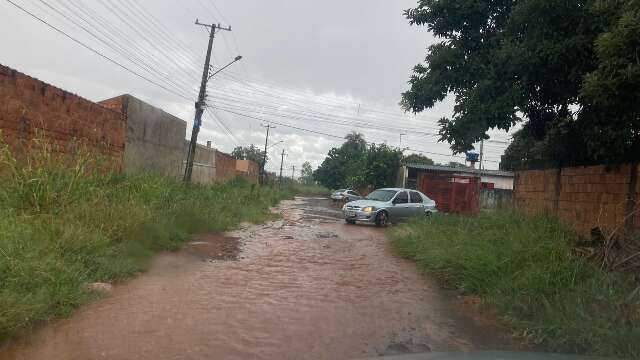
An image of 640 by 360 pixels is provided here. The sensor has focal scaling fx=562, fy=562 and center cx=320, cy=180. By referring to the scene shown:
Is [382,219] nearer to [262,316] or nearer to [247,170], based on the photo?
[262,316]

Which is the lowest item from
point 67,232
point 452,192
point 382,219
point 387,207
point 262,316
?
point 262,316

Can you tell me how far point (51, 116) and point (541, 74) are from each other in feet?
32.2

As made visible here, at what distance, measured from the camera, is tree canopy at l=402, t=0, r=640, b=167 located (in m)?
6.82

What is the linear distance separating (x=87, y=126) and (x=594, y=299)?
12310 mm

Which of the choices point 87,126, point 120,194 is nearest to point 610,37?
point 120,194

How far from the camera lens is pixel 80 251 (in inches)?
292

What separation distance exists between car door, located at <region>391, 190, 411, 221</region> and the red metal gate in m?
4.97

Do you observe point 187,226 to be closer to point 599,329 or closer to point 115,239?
point 115,239

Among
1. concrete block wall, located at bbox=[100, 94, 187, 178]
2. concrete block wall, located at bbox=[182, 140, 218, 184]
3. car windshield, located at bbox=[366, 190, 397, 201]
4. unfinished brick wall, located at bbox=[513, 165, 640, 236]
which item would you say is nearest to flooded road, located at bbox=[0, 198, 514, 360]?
unfinished brick wall, located at bbox=[513, 165, 640, 236]

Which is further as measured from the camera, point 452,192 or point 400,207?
point 452,192

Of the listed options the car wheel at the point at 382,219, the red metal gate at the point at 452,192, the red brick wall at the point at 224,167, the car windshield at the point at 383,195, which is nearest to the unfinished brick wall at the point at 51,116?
the car wheel at the point at 382,219

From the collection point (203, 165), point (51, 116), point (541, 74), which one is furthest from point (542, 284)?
A: point (203, 165)

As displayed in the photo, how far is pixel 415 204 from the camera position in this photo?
19703mm

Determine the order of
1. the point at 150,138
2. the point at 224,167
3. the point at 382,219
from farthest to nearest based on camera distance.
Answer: the point at 224,167 → the point at 150,138 → the point at 382,219
